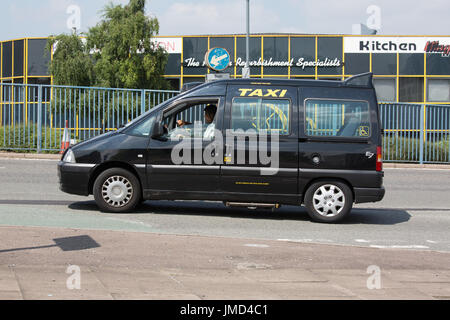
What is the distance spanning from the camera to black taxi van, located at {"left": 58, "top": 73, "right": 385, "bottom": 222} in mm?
9398

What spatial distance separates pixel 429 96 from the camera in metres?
35.1

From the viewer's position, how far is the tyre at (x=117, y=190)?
9461 mm

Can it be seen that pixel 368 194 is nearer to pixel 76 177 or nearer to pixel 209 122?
pixel 209 122

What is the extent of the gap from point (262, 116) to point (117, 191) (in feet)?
7.88

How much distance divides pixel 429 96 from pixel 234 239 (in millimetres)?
29658

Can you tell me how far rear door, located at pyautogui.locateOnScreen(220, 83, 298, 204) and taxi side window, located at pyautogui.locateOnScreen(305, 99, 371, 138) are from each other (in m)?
0.30

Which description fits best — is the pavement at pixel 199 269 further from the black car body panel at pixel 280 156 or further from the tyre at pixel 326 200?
the tyre at pixel 326 200

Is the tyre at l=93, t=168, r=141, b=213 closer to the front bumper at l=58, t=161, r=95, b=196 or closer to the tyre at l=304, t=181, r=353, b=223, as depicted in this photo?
the front bumper at l=58, t=161, r=95, b=196

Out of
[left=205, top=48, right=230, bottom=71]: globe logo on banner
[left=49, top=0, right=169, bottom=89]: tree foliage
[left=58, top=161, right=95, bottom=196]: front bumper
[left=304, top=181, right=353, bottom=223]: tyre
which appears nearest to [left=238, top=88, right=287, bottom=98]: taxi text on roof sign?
[left=304, top=181, right=353, bottom=223]: tyre

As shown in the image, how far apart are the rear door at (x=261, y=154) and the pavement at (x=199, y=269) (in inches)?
63.8

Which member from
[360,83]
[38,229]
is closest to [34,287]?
[38,229]

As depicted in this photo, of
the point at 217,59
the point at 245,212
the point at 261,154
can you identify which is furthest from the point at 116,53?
the point at 261,154

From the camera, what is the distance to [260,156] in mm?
9375
